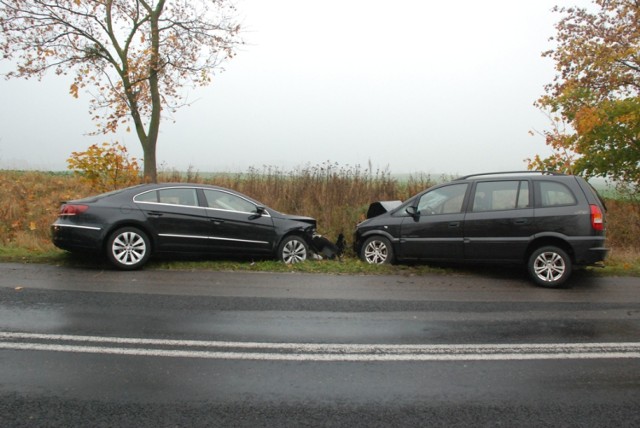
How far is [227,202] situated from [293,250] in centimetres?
157

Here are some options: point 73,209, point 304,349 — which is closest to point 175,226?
point 73,209

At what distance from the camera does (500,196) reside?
9805 millimetres

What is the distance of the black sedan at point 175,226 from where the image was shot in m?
9.54

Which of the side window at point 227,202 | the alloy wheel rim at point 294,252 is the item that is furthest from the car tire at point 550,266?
the side window at point 227,202

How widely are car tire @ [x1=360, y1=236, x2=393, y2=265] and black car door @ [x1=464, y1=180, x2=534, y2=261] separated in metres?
1.51

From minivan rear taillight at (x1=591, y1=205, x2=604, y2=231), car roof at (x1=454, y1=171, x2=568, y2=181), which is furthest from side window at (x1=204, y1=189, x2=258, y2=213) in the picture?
minivan rear taillight at (x1=591, y1=205, x2=604, y2=231)

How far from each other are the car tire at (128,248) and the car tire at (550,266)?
6.55m

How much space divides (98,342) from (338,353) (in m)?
2.28

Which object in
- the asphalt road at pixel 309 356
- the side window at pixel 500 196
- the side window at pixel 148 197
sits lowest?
the asphalt road at pixel 309 356

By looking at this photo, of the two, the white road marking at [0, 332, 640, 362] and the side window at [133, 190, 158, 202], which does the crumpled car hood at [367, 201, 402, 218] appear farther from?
the white road marking at [0, 332, 640, 362]

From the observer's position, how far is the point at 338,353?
524cm

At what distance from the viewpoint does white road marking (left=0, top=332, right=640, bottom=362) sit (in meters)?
5.11

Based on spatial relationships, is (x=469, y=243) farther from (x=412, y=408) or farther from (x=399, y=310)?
(x=412, y=408)

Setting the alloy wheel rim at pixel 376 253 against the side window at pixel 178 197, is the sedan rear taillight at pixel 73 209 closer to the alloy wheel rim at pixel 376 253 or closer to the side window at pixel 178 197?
the side window at pixel 178 197
